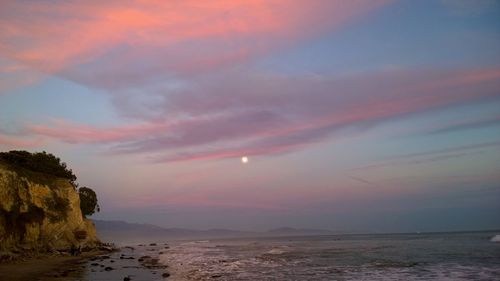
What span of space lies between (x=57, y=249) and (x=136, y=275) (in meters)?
30.7

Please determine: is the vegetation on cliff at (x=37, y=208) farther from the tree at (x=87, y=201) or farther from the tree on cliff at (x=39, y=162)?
the tree at (x=87, y=201)

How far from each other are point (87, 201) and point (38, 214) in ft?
149

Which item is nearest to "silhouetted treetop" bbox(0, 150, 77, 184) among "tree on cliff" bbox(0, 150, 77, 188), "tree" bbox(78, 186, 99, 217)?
"tree on cliff" bbox(0, 150, 77, 188)

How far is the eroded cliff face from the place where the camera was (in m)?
→ 50.6

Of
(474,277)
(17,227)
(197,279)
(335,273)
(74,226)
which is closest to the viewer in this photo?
(474,277)

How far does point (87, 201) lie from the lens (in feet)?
334

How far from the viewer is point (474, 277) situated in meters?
33.3

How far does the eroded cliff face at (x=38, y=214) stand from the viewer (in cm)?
5059

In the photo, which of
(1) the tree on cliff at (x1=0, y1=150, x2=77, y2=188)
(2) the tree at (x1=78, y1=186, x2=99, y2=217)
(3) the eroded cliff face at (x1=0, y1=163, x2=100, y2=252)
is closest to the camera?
(3) the eroded cliff face at (x1=0, y1=163, x2=100, y2=252)

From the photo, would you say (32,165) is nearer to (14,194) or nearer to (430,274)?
(14,194)

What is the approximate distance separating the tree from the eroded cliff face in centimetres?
2693

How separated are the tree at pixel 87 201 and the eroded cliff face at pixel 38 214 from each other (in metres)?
26.9

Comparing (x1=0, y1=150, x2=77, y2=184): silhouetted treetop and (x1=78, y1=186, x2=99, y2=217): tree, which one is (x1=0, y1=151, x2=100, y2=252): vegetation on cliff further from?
(x1=78, y1=186, x2=99, y2=217): tree

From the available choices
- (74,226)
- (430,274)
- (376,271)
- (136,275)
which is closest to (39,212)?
(74,226)
